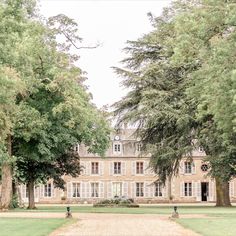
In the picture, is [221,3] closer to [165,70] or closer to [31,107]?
[31,107]

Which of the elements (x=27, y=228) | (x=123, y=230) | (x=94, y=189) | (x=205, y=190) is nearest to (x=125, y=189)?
(x=94, y=189)

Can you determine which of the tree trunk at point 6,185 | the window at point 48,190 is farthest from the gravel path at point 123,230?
the window at point 48,190

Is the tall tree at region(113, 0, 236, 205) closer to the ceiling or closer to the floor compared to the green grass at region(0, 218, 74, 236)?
closer to the ceiling

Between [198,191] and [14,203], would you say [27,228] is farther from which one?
[198,191]

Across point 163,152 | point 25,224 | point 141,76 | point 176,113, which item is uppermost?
point 141,76

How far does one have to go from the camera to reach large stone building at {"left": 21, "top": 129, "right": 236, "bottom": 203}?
7275 centimetres

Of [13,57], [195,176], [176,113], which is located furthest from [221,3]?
[195,176]

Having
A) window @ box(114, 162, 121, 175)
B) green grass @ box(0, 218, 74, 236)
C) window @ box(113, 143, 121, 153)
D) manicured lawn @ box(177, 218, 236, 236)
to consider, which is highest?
window @ box(113, 143, 121, 153)

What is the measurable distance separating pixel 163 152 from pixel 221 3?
26550 mm

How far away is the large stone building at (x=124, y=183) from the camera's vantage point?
7275cm

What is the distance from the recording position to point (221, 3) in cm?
2019

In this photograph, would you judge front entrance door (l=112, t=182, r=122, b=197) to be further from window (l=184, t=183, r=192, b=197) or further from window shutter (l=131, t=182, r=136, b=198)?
window (l=184, t=183, r=192, b=197)

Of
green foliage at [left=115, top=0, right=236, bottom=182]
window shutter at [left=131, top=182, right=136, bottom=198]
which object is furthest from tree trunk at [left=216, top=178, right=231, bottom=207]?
window shutter at [left=131, top=182, right=136, bottom=198]

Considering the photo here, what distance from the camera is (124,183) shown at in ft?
245
